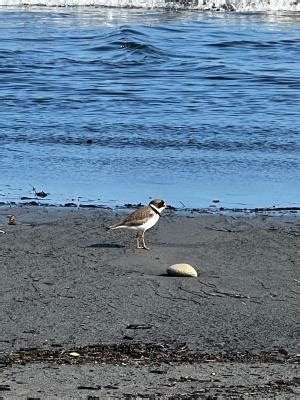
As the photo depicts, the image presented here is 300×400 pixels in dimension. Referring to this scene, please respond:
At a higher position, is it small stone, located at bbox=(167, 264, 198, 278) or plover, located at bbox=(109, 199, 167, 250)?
plover, located at bbox=(109, 199, 167, 250)

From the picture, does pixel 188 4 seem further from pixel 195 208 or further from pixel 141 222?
pixel 141 222

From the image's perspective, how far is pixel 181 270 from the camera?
7.51 m

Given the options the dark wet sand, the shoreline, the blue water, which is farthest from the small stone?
the blue water

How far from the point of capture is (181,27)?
24.6 metres

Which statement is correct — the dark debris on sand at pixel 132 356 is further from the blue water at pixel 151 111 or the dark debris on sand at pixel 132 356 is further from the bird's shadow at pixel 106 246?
the blue water at pixel 151 111

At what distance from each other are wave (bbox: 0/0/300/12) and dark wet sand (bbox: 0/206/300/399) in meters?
20.4

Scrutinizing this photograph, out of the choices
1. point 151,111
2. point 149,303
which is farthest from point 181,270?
point 151,111

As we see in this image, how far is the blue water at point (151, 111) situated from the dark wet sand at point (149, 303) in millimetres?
1071

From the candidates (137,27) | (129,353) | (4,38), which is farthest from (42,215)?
(137,27)

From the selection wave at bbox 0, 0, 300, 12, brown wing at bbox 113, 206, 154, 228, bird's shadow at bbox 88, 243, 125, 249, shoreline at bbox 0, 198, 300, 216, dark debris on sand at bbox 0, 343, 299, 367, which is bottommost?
bird's shadow at bbox 88, 243, 125, 249

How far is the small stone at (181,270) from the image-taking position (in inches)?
296

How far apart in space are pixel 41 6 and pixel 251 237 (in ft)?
71.0

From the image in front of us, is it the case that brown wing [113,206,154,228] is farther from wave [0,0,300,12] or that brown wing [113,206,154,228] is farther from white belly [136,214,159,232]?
wave [0,0,300,12]

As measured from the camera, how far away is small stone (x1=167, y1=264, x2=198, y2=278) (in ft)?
24.6
